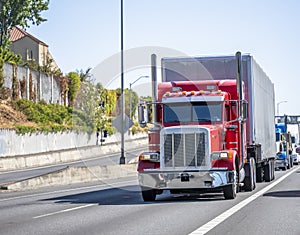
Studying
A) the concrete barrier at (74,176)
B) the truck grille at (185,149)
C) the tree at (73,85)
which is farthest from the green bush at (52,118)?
the truck grille at (185,149)

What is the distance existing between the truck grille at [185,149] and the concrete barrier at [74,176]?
10756mm

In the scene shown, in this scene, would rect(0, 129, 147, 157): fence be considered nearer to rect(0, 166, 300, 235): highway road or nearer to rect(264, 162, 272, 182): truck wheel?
rect(264, 162, 272, 182): truck wheel

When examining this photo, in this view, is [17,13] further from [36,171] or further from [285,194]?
[285,194]

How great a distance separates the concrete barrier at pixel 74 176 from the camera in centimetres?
2985

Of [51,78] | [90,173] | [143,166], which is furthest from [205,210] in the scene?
[51,78]

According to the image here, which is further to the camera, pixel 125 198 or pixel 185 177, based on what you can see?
pixel 125 198

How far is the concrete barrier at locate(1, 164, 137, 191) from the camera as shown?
29.9 m

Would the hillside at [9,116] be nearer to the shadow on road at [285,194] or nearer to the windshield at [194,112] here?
the shadow on road at [285,194]

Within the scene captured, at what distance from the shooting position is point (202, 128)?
19.8 m

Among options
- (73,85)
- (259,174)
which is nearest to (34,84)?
(73,85)

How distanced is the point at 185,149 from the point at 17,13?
6589cm

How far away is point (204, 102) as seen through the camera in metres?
21.0

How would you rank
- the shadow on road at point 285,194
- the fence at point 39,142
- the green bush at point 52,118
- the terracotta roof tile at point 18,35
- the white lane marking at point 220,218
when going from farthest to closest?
1. the terracotta roof tile at point 18,35
2. the green bush at point 52,118
3. the fence at point 39,142
4. the shadow on road at point 285,194
5. the white lane marking at point 220,218

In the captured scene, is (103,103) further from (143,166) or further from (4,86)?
(143,166)
